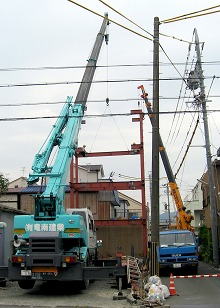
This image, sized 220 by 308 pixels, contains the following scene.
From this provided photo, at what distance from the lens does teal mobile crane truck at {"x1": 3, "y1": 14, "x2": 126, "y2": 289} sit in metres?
14.3

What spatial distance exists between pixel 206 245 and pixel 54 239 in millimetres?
22283

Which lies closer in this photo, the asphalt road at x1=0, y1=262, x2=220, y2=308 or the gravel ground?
the asphalt road at x1=0, y1=262, x2=220, y2=308

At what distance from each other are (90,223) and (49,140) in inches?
142

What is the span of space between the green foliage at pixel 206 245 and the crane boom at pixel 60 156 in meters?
17.4

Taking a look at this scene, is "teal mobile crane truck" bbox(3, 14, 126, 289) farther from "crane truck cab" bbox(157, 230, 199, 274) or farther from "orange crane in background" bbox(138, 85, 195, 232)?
"orange crane in background" bbox(138, 85, 195, 232)

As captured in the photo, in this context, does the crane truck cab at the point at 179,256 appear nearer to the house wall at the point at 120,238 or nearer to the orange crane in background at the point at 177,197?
A: the orange crane in background at the point at 177,197

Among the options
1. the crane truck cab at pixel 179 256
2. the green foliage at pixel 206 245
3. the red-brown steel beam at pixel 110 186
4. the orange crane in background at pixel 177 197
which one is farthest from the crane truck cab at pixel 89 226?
the green foliage at pixel 206 245

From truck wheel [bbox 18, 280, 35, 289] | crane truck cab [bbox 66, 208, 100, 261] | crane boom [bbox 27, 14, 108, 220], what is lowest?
truck wheel [bbox 18, 280, 35, 289]

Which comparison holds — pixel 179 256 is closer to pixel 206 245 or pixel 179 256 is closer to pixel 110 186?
pixel 110 186

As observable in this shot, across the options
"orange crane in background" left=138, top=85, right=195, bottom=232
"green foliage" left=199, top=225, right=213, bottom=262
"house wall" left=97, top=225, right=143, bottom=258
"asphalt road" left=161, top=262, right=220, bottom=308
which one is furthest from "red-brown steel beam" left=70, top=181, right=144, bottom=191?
"asphalt road" left=161, top=262, right=220, bottom=308

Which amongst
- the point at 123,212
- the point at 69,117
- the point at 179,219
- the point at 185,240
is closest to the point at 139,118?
the point at 179,219

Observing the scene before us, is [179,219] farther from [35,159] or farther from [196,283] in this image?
[35,159]

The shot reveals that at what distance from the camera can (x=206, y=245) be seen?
34312 mm

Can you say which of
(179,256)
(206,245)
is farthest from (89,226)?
(206,245)
